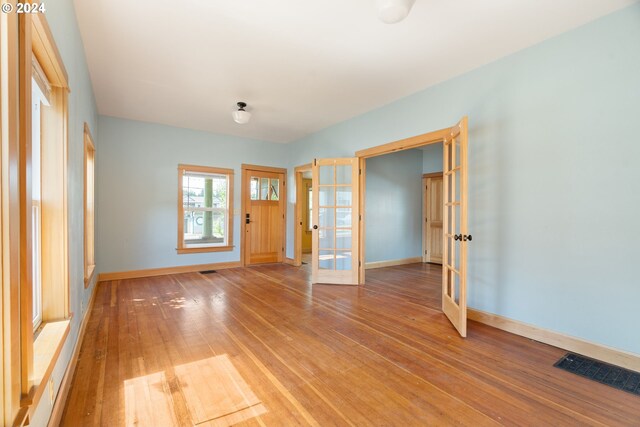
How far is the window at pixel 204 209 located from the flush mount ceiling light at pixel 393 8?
15.4ft

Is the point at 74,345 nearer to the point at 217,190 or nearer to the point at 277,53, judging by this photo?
the point at 277,53

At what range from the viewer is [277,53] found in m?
3.01

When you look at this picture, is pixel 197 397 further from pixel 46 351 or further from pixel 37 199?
pixel 37 199

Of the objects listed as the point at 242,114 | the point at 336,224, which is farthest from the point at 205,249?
the point at 242,114

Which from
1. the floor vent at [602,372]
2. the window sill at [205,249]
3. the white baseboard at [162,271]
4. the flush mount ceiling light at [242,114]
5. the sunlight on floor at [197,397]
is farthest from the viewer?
the window sill at [205,249]

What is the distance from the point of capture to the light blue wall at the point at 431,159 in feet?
22.0

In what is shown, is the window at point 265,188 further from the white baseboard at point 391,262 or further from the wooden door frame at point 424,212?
the wooden door frame at point 424,212

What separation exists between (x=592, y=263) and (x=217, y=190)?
230 inches

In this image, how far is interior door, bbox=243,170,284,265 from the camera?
645 cm

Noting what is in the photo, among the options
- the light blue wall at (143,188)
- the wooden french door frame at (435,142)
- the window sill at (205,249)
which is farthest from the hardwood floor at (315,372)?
the window sill at (205,249)

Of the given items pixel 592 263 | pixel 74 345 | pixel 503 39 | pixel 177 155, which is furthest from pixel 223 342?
pixel 177 155

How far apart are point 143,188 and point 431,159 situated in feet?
20.0

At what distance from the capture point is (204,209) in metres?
Result: 5.96

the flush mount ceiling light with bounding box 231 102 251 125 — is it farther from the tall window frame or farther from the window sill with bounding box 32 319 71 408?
the window sill with bounding box 32 319 71 408
